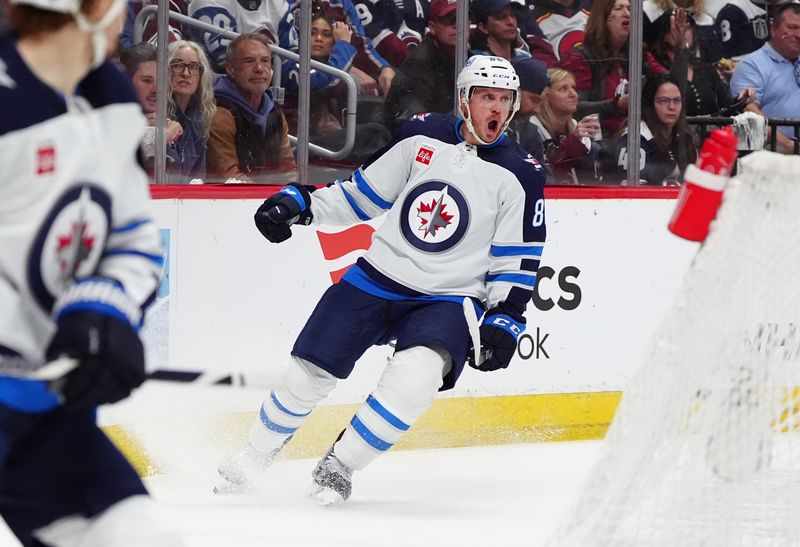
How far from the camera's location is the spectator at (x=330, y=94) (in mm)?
4770

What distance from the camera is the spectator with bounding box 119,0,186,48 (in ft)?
14.1

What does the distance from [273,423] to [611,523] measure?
179 centimetres

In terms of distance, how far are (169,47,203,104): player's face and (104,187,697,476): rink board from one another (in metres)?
0.38

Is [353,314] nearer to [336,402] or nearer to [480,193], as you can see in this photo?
[480,193]

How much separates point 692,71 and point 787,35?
49 cm

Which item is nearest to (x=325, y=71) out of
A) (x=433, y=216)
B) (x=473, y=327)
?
(x=433, y=216)

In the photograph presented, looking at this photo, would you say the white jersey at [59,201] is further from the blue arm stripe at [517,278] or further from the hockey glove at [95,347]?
the blue arm stripe at [517,278]

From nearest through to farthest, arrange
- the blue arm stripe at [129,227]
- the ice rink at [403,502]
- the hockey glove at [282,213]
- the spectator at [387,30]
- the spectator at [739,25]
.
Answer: the blue arm stripe at [129,227] → the ice rink at [403,502] → the hockey glove at [282,213] → the spectator at [387,30] → the spectator at [739,25]

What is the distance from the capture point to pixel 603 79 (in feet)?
17.4

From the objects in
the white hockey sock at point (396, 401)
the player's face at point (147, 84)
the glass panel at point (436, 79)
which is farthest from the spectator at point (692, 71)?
the white hockey sock at point (396, 401)

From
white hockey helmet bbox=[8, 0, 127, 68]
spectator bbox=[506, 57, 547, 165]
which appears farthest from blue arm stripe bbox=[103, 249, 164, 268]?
spectator bbox=[506, 57, 547, 165]

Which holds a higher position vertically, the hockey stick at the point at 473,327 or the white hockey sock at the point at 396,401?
the hockey stick at the point at 473,327

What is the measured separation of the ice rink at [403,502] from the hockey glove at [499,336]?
39cm

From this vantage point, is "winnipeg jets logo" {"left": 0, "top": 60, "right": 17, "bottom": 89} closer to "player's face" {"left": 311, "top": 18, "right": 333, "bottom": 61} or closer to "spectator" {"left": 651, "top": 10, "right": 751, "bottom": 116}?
"player's face" {"left": 311, "top": 18, "right": 333, "bottom": 61}
